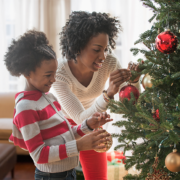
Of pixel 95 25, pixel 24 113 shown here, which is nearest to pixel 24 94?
pixel 24 113

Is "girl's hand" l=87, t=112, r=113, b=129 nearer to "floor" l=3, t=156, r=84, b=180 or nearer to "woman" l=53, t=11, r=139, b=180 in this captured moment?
"woman" l=53, t=11, r=139, b=180

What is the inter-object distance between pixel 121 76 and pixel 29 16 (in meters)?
2.60

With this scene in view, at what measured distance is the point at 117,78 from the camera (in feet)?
3.67

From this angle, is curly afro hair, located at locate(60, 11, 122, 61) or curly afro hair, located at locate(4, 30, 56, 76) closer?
curly afro hair, located at locate(4, 30, 56, 76)

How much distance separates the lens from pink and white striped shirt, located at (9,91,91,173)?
964 mm

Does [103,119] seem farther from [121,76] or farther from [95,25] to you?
[95,25]

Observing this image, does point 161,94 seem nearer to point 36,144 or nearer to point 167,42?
point 167,42

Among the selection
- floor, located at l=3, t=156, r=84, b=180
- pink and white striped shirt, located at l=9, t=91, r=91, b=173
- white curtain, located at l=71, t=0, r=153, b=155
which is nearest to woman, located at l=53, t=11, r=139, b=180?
pink and white striped shirt, located at l=9, t=91, r=91, b=173

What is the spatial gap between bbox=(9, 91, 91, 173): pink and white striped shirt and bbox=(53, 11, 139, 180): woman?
0.25 metres

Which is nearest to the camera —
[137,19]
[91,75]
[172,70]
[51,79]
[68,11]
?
[172,70]

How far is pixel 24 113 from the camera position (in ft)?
3.17

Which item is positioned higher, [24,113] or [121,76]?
[121,76]

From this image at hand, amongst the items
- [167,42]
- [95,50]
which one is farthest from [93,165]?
[167,42]

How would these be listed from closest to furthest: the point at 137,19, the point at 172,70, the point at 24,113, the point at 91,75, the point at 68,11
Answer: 1. the point at 172,70
2. the point at 24,113
3. the point at 91,75
4. the point at 137,19
5. the point at 68,11
